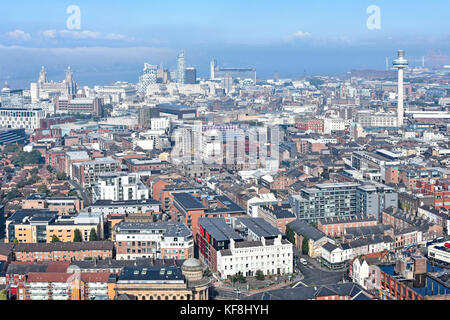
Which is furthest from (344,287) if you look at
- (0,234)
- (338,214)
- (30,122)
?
(30,122)

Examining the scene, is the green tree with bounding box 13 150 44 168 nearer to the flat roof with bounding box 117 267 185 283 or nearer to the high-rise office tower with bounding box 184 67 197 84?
the flat roof with bounding box 117 267 185 283

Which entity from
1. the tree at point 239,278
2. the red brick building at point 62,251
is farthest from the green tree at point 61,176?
the tree at point 239,278

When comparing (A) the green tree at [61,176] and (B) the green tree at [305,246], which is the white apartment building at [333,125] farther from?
(B) the green tree at [305,246]

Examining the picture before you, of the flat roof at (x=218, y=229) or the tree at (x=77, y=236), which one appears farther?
the tree at (x=77, y=236)

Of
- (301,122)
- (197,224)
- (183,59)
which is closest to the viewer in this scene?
(197,224)

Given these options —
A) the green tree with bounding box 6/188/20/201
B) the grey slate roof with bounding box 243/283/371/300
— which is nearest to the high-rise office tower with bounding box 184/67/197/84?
the green tree with bounding box 6/188/20/201

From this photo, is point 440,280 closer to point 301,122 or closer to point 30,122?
point 301,122
